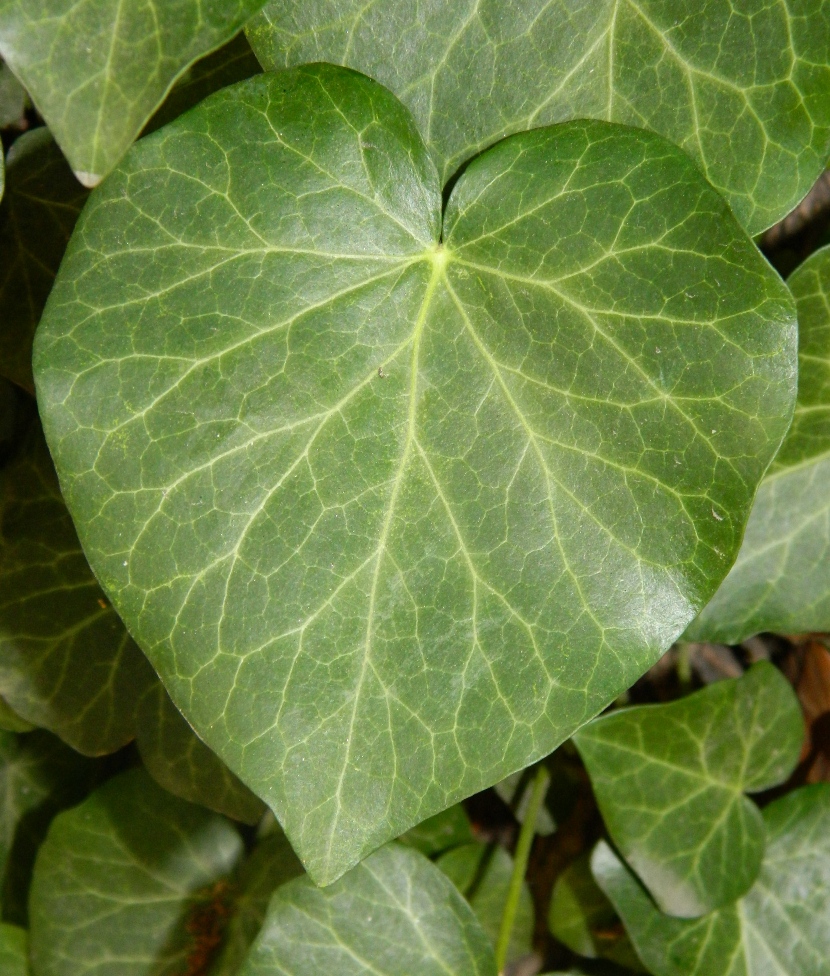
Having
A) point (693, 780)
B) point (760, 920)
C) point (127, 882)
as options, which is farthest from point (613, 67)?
point (127, 882)

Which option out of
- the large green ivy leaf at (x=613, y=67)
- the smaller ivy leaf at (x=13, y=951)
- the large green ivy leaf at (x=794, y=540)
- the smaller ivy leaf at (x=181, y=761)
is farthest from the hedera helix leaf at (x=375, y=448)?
the smaller ivy leaf at (x=13, y=951)

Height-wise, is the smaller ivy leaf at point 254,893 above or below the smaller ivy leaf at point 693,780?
below

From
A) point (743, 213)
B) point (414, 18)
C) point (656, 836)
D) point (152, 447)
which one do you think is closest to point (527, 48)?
point (414, 18)

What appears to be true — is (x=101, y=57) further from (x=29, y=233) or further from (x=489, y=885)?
(x=489, y=885)

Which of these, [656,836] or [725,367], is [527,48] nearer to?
[725,367]

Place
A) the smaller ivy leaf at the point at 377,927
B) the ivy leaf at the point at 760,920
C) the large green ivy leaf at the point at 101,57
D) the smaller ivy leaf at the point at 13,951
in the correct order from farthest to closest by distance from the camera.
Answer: the smaller ivy leaf at the point at 13,951 < the ivy leaf at the point at 760,920 < the smaller ivy leaf at the point at 377,927 < the large green ivy leaf at the point at 101,57

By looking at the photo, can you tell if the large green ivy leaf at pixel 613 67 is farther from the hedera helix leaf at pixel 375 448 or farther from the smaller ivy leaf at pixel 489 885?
the smaller ivy leaf at pixel 489 885

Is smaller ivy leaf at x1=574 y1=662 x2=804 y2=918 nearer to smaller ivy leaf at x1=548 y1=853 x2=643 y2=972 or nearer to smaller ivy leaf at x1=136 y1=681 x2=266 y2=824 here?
smaller ivy leaf at x1=548 y1=853 x2=643 y2=972
